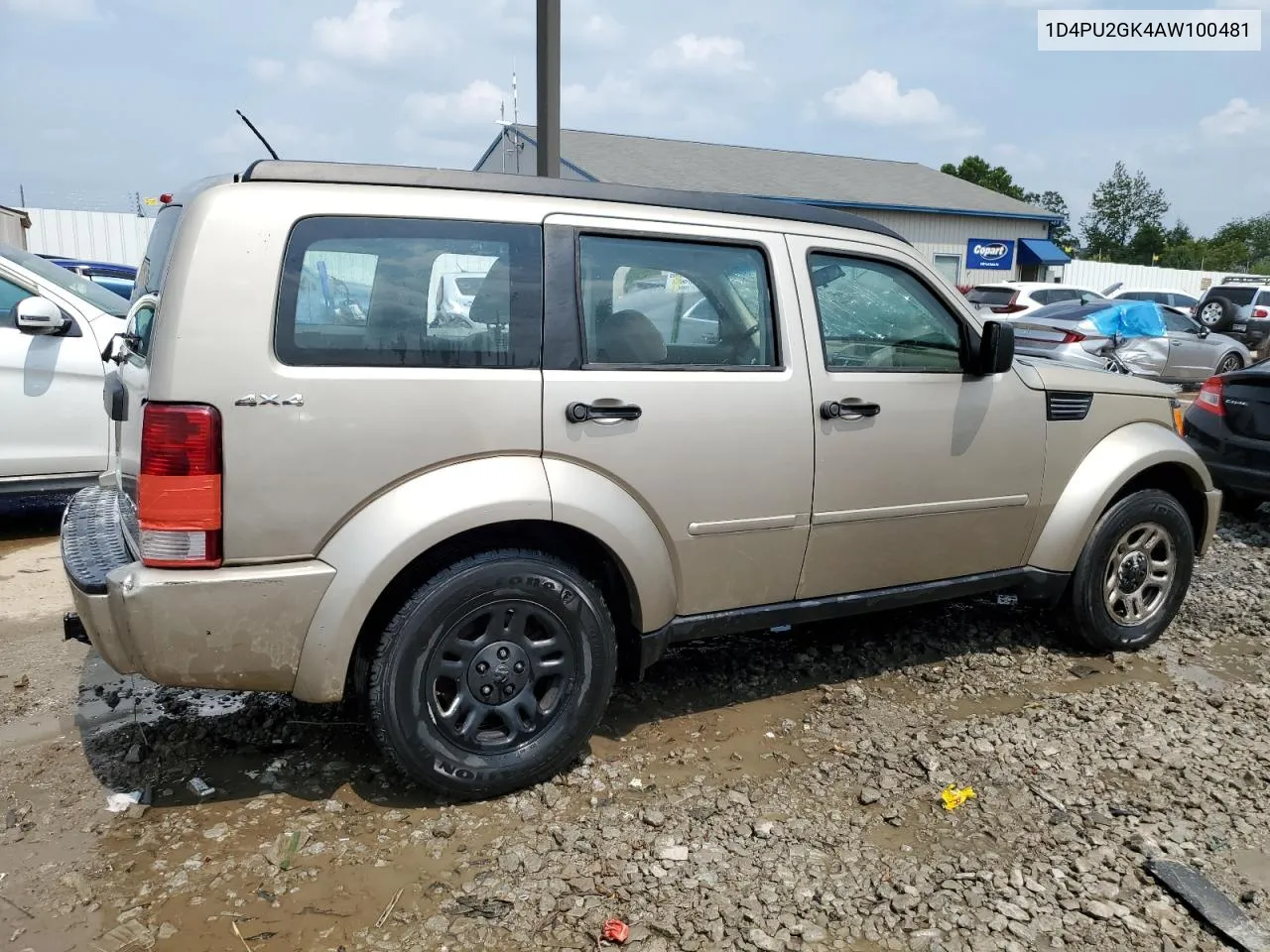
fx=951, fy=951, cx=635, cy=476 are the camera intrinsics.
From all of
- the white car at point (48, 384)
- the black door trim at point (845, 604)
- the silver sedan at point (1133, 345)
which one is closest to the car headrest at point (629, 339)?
the black door trim at point (845, 604)

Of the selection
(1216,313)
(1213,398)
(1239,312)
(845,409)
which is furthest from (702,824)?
(1239,312)

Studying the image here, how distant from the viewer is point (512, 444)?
119 inches

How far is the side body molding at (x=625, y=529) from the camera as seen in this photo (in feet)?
10.1

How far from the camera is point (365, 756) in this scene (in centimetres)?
347

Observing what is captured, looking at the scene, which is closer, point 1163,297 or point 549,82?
point 549,82

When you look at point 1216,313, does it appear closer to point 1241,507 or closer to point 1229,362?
point 1229,362

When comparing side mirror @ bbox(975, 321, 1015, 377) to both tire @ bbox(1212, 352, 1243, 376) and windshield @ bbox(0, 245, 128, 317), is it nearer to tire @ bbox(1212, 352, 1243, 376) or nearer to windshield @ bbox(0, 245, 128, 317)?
windshield @ bbox(0, 245, 128, 317)

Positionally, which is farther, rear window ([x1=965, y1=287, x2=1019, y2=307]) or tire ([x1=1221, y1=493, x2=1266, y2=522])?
rear window ([x1=965, y1=287, x2=1019, y2=307])

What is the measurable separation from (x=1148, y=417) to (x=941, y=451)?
1.38 meters

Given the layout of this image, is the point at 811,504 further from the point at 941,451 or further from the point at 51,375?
the point at 51,375

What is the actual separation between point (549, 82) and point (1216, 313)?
20.2 meters

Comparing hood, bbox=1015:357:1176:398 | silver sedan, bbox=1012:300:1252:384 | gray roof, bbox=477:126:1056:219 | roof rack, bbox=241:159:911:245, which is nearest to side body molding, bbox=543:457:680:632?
roof rack, bbox=241:159:911:245

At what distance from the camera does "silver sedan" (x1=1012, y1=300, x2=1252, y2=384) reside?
11281mm

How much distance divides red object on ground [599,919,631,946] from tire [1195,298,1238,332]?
22206 mm
